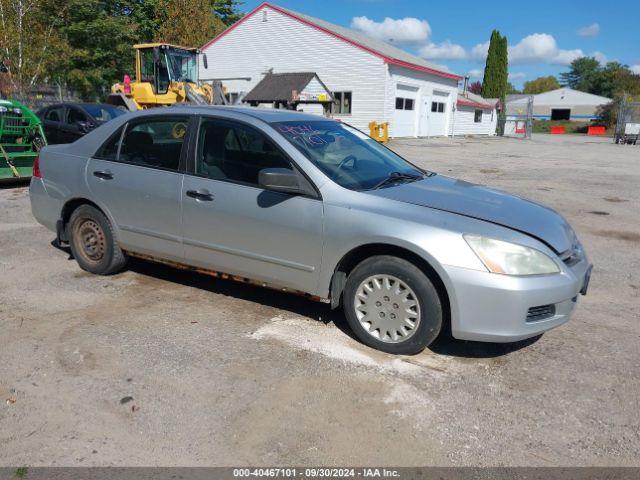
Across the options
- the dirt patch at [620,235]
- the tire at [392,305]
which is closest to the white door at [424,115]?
the dirt patch at [620,235]

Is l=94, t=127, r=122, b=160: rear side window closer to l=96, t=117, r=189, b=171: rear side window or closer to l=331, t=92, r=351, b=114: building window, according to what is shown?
l=96, t=117, r=189, b=171: rear side window

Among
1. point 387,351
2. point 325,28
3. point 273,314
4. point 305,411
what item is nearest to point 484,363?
point 387,351

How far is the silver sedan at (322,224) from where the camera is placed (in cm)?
341

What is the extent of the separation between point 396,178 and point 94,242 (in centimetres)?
293

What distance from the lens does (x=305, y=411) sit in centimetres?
305

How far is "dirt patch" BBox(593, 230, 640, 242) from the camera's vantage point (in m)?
7.37

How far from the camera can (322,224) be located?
3795 mm

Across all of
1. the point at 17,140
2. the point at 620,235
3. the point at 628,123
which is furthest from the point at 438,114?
the point at 620,235

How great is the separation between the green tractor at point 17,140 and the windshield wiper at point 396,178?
868 centimetres

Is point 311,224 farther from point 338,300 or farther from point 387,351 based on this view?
point 387,351

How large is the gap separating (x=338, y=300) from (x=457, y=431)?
1330 millimetres

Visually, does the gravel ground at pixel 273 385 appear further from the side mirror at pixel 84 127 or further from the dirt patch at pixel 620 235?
the side mirror at pixel 84 127

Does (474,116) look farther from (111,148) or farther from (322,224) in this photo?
(322,224)

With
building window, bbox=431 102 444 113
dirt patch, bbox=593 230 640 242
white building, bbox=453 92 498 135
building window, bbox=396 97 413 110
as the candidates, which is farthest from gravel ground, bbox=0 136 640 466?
white building, bbox=453 92 498 135
